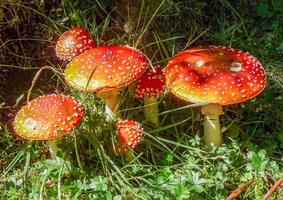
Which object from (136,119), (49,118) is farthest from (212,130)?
(49,118)

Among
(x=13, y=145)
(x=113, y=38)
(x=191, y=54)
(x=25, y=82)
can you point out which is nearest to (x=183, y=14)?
(x=113, y=38)

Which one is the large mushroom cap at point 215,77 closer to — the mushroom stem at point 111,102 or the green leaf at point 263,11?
the mushroom stem at point 111,102

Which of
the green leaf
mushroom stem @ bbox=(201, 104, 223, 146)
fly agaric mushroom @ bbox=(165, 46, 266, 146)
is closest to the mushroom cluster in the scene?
fly agaric mushroom @ bbox=(165, 46, 266, 146)

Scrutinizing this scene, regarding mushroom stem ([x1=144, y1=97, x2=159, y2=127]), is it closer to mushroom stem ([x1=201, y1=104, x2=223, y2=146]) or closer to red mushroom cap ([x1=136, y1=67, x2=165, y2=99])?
red mushroom cap ([x1=136, y1=67, x2=165, y2=99])

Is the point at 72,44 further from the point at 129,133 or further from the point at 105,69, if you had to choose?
the point at 129,133

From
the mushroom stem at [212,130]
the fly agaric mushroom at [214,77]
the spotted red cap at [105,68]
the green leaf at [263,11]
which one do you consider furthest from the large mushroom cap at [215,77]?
the green leaf at [263,11]

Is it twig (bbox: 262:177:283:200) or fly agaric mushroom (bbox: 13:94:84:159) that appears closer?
fly agaric mushroom (bbox: 13:94:84:159)
